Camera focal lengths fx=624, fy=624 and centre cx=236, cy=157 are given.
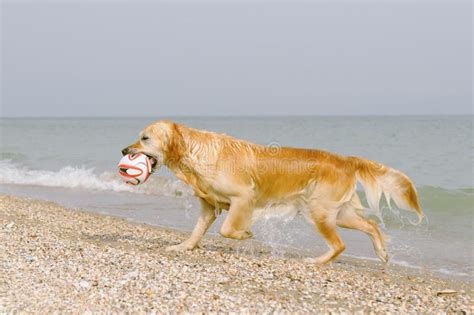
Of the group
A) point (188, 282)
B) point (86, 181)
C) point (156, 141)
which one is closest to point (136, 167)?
point (156, 141)

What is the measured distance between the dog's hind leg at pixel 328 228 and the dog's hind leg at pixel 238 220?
874 millimetres

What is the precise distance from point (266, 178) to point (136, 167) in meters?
1.71

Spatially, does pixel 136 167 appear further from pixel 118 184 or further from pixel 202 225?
pixel 118 184

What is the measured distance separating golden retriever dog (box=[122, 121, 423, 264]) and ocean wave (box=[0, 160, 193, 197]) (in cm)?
902

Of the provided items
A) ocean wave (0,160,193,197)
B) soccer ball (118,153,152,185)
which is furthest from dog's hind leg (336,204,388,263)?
ocean wave (0,160,193,197)

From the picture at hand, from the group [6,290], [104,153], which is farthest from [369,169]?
[104,153]

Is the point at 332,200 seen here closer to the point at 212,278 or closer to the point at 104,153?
the point at 212,278

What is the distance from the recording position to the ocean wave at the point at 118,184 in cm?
1612

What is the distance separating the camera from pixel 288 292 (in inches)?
253

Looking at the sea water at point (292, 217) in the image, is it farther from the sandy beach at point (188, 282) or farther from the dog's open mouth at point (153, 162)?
the dog's open mouth at point (153, 162)

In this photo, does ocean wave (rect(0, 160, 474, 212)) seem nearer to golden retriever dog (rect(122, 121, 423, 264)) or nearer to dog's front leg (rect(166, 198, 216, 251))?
dog's front leg (rect(166, 198, 216, 251))

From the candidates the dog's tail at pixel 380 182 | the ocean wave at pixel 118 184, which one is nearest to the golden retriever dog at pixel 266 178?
the dog's tail at pixel 380 182

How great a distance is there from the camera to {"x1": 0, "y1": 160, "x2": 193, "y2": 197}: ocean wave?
18.1 meters

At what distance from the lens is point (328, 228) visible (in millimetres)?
8219
